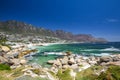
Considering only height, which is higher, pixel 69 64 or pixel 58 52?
pixel 58 52

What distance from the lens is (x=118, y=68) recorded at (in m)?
21.0

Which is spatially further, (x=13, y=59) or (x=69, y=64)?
(x=13, y=59)

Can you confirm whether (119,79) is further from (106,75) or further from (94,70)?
(94,70)

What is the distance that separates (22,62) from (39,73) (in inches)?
→ 1011

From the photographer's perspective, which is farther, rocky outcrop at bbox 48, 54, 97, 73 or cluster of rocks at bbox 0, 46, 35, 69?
cluster of rocks at bbox 0, 46, 35, 69

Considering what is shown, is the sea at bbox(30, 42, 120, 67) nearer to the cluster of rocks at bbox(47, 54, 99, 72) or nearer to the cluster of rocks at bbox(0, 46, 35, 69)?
the cluster of rocks at bbox(47, 54, 99, 72)

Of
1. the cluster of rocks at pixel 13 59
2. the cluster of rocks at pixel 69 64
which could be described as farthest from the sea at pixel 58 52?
the cluster of rocks at pixel 13 59

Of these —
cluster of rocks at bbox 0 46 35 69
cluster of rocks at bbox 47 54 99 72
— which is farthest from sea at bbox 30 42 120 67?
cluster of rocks at bbox 0 46 35 69

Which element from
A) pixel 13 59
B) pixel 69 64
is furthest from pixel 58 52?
pixel 69 64

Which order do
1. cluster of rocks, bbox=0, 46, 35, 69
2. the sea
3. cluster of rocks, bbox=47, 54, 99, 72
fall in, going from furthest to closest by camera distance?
the sea, cluster of rocks, bbox=0, 46, 35, 69, cluster of rocks, bbox=47, 54, 99, 72

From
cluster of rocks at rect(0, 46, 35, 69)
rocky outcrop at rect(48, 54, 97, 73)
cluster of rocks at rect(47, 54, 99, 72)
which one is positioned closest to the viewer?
rocky outcrop at rect(48, 54, 97, 73)

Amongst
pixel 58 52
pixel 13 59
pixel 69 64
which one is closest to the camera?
pixel 69 64

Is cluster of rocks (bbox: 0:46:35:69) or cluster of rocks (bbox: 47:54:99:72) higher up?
cluster of rocks (bbox: 0:46:35:69)

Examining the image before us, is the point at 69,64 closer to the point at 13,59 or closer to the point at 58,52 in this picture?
the point at 13,59
